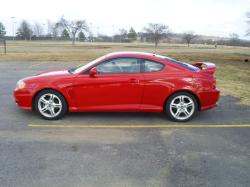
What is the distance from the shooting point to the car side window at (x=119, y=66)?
229 inches

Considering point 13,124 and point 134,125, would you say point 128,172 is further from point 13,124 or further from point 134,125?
point 13,124

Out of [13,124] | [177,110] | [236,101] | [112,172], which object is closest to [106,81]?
[177,110]

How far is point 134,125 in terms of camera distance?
559cm

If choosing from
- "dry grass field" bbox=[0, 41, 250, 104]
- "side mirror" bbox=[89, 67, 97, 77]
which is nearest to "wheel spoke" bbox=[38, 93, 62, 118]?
"side mirror" bbox=[89, 67, 97, 77]

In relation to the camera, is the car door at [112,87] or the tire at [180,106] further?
the tire at [180,106]

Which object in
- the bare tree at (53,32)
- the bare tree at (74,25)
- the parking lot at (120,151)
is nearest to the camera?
the parking lot at (120,151)

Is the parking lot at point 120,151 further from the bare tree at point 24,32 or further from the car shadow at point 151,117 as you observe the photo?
the bare tree at point 24,32

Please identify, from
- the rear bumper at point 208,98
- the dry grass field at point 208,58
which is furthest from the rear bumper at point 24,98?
the dry grass field at point 208,58

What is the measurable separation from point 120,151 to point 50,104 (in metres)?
2.19

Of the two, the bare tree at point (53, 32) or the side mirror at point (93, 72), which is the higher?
the bare tree at point (53, 32)

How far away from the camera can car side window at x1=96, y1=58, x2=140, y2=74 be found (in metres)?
5.81

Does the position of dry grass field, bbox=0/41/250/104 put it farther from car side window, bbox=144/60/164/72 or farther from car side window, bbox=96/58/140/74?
car side window, bbox=96/58/140/74

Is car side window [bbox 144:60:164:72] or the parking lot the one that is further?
car side window [bbox 144:60:164:72]

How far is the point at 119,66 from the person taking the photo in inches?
230
